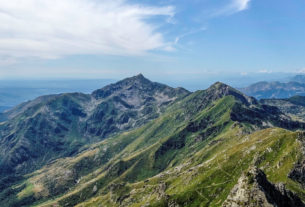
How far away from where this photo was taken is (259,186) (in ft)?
407

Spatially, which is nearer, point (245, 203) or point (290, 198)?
point (245, 203)

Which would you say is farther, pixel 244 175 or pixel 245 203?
pixel 244 175

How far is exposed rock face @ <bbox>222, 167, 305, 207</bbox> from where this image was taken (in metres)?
119

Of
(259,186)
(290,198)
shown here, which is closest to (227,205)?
(259,186)

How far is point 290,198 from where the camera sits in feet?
429

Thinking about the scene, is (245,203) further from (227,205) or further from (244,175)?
(244,175)

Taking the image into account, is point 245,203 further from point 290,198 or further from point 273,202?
point 290,198

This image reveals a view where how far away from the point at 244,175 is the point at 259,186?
429 inches

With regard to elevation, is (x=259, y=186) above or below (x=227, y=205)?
above

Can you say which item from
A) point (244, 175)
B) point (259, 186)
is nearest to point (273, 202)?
point (259, 186)

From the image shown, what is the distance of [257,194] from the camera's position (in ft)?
396

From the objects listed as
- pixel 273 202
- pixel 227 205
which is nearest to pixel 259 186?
pixel 273 202

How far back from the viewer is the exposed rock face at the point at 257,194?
119 m

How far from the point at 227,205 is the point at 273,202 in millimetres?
21660
